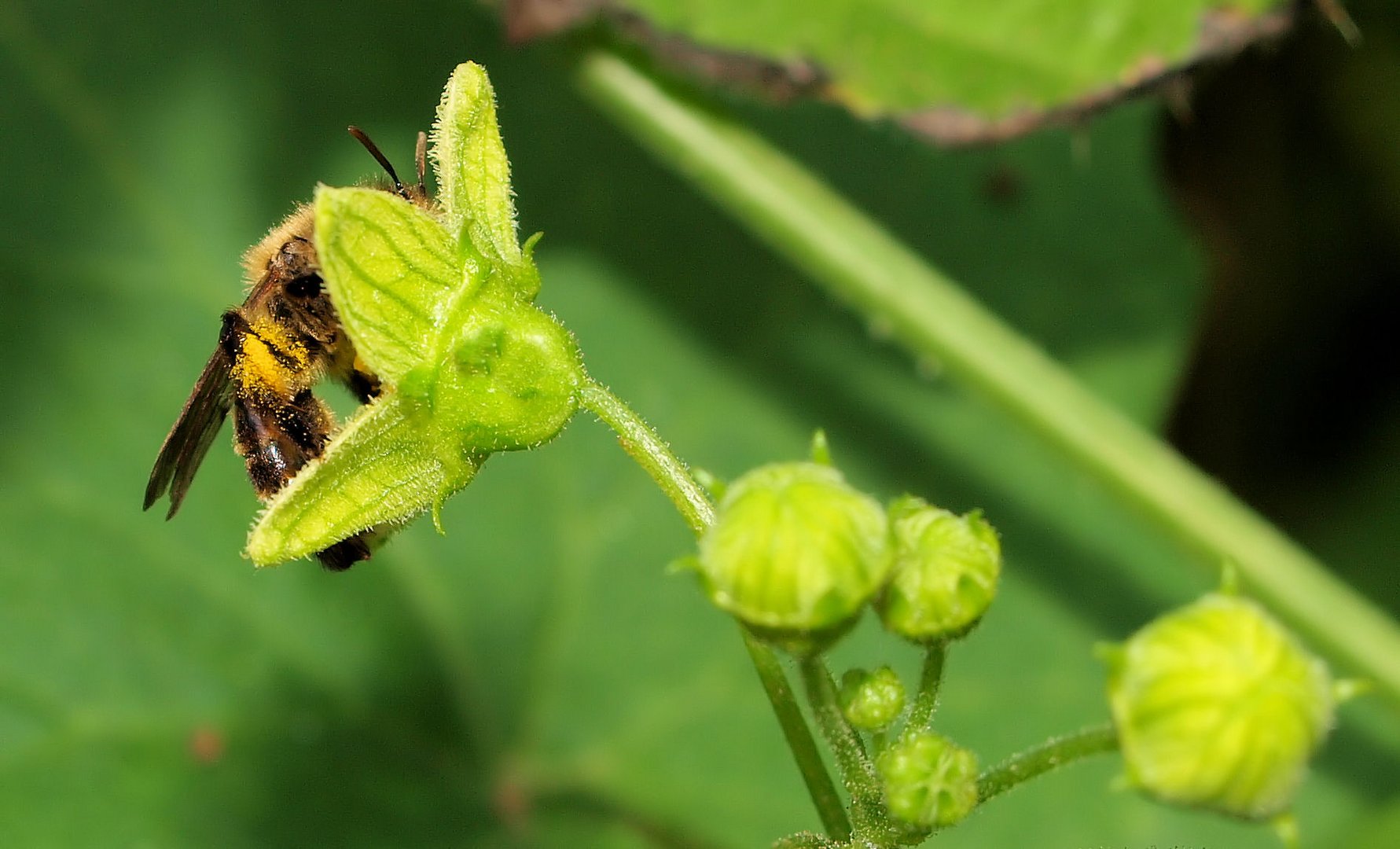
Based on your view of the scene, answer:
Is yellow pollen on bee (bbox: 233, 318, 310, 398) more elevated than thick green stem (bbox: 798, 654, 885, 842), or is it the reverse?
yellow pollen on bee (bbox: 233, 318, 310, 398)

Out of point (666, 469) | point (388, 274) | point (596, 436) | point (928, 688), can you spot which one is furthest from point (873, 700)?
point (596, 436)

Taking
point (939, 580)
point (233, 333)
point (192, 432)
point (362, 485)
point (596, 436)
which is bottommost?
point (596, 436)

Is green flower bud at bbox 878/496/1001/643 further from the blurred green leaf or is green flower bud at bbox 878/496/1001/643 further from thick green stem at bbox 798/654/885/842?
the blurred green leaf

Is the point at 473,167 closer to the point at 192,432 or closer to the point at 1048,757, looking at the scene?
the point at 192,432

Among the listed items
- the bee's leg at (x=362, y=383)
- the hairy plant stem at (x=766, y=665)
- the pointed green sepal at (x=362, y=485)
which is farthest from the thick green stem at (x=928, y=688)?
A: the bee's leg at (x=362, y=383)

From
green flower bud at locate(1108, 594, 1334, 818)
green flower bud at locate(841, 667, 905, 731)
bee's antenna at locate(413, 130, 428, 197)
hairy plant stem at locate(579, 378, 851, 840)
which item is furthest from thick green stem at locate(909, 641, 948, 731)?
bee's antenna at locate(413, 130, 428, 197)

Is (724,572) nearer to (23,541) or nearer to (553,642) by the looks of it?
(553,642)

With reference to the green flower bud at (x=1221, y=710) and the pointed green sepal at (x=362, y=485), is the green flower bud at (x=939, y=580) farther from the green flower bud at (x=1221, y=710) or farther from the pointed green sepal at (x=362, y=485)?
the pointed green sepal at (x=362, y=485)
